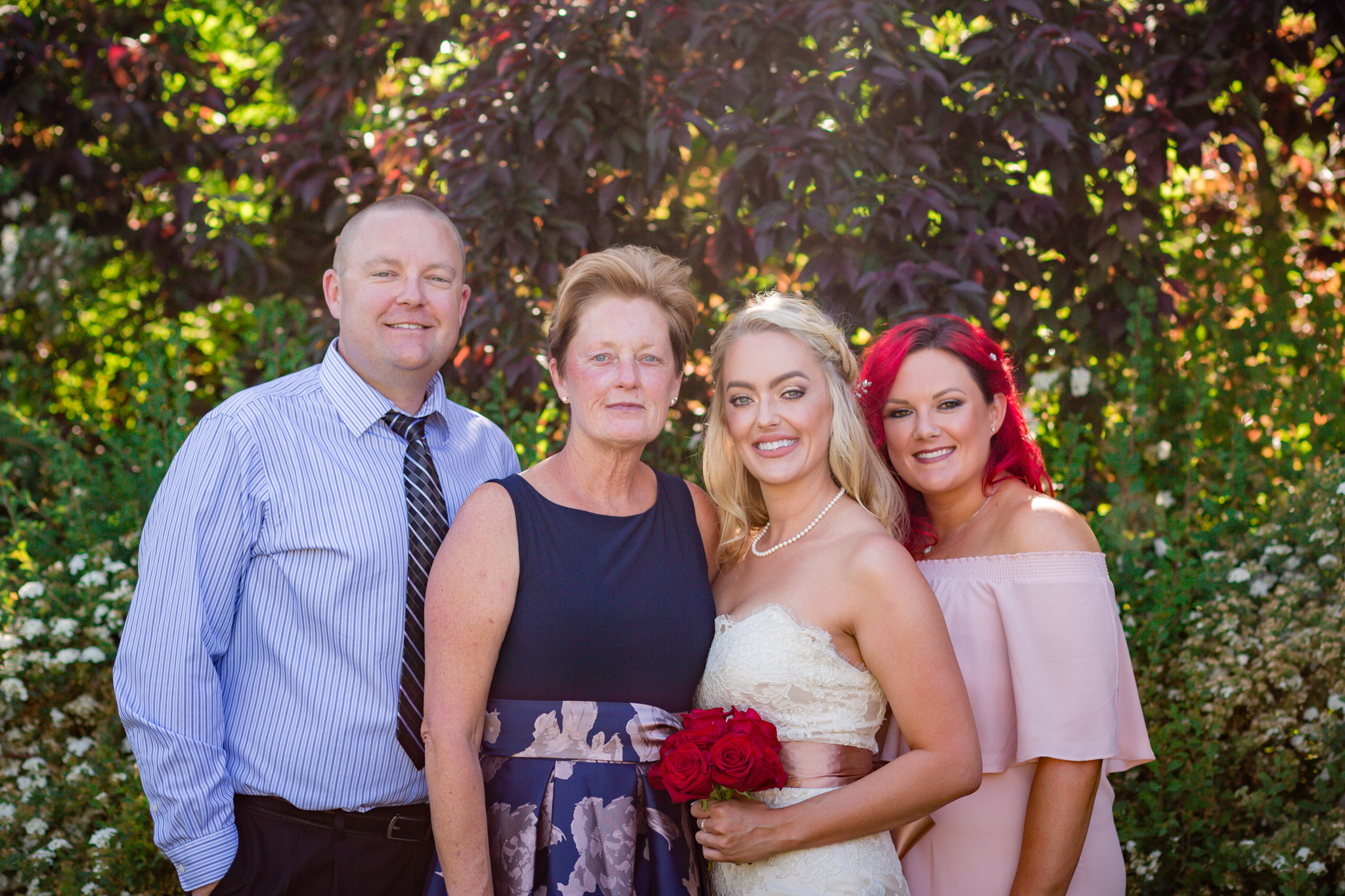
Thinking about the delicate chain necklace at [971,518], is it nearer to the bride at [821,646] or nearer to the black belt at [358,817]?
the bride at [821,646]

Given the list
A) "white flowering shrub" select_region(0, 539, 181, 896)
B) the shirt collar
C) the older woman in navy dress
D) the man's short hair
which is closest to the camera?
the older woman in navy dress

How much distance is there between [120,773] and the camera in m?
3.69

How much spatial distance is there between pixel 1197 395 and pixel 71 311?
6.61m

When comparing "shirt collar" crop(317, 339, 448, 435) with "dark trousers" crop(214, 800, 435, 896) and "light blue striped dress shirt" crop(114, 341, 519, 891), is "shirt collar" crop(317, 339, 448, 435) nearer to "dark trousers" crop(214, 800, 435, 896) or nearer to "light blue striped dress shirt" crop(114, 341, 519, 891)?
"light blue striped dress shirt" crop(114, 341, 519, 891)

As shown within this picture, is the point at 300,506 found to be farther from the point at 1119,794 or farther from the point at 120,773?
the point at 1119,794

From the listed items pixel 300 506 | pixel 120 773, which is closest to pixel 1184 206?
pixel 300 506

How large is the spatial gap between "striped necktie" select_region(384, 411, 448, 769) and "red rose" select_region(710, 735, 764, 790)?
734mm

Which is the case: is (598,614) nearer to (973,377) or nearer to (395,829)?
(395,829)

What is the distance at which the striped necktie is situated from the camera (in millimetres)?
2475

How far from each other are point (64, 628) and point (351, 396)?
6.63 feet

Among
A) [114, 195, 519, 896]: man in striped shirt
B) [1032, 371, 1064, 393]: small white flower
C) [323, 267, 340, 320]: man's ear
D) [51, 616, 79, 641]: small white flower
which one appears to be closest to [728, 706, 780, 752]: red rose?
[114, 195, 519, 896]: man in striped shirt

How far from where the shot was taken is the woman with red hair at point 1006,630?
8.50 ft

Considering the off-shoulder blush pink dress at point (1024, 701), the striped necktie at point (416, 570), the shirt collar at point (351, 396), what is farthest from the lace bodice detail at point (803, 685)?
the shirt collar at point (351, 396)

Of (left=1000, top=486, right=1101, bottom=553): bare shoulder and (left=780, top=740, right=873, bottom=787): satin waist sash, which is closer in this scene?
(left=780, top=740, right=873, bottom=787): satin waist sash
